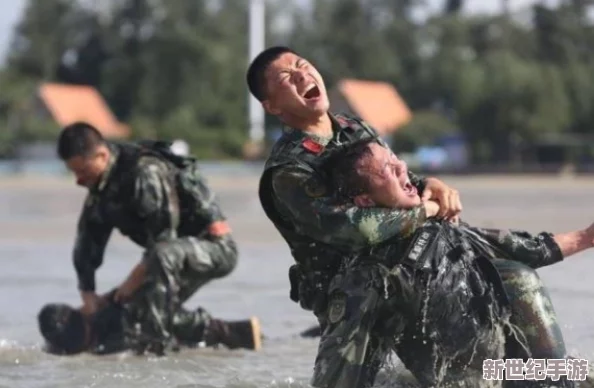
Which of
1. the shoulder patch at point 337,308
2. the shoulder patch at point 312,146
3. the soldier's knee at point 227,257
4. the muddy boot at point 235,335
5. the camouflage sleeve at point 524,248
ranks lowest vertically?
the muddy boot at point 235,335

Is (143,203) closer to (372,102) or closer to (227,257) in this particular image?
(227,257)

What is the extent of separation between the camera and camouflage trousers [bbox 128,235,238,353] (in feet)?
21.5

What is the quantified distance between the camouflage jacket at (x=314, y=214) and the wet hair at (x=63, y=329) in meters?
2.67

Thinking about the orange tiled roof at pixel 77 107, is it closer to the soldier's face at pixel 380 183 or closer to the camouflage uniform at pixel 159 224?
the camouflage uniform at pixel 159 224

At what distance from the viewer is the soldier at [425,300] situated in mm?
4098

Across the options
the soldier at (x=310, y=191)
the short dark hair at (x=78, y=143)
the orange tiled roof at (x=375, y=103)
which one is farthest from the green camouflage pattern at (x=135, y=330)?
the orange tiled roof at (x=375, y=103)

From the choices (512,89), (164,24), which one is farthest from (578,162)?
(164,24)

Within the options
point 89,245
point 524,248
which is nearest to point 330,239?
point 524,248

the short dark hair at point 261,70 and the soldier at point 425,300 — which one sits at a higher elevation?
the short dark hair at point 261,70

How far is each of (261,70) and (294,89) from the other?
0.55 ft

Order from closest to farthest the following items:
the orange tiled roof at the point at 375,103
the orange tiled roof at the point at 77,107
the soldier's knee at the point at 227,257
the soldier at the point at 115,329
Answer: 1. the soldier at the point at 115,329
2. the soldier's knee at the point at 227,257
3. the orange tiled roof at the point at 375,103
4. the orange tiled roof at the point at 77,107

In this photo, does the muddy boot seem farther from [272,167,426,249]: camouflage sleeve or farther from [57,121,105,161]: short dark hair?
[272,167,426,249]: camouflage sleeve

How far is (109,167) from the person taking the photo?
262 inches

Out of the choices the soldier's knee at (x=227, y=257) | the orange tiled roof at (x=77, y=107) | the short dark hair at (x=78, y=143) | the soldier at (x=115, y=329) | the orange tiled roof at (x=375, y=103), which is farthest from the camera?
the orange tiled roof at (x=77, y=107)
